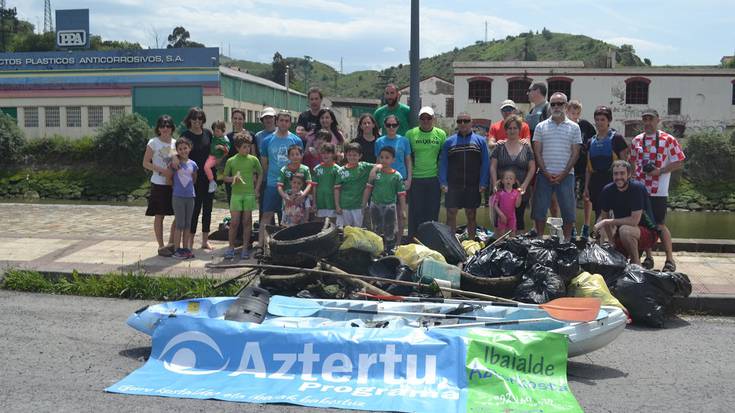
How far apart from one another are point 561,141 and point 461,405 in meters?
5.48

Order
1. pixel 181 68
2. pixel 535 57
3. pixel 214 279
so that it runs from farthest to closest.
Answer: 1. pixel 535 57
2. pixel 181 68
3. pixel 214 279

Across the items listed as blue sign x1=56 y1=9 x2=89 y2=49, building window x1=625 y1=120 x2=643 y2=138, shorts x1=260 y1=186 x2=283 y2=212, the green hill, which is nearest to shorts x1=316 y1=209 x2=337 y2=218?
shorts x1=260 y1=186 x2=283 y2=212

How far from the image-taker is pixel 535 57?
352 ft

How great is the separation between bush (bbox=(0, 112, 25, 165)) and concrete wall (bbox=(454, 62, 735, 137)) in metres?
28.2

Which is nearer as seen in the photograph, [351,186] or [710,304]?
[710,304]

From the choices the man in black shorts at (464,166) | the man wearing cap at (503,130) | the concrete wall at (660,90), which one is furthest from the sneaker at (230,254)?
the concrete wall at (660,90)

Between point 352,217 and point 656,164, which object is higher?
point 656,164

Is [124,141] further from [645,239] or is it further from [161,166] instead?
[645,239]

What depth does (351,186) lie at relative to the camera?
A: 32.3 ft

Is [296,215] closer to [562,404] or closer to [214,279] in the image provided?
[214,279]

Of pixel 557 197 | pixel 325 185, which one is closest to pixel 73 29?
pixel 325 185

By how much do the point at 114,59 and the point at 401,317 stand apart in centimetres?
4430

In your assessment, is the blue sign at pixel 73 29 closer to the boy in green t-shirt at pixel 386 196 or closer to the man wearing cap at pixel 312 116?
the man wearing cap at pixel 312 116

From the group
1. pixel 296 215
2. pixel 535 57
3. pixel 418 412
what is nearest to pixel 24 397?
pixel 418 412
